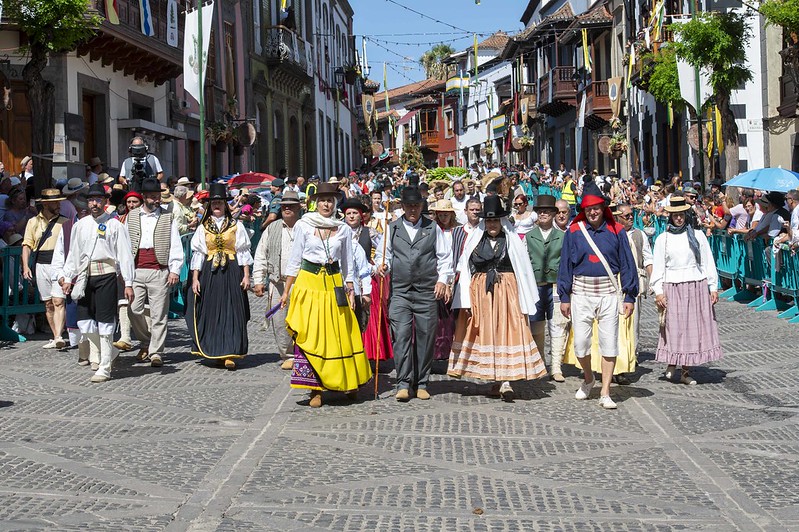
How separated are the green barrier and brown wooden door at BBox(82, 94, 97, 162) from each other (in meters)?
9.18

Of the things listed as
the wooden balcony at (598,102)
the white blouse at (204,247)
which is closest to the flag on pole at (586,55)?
the wooden balcony at (598,102)

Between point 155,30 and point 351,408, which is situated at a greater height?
point 155,30

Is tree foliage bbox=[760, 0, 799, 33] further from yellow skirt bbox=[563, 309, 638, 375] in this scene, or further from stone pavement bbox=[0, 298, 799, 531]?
yellow skirt bbox=[563, 309, 638, 375]

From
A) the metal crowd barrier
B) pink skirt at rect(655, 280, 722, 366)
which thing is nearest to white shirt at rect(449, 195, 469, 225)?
the metal crowd barrier

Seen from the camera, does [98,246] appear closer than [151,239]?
Yes

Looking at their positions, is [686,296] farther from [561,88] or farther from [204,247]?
[561,88]

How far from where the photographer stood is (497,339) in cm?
968

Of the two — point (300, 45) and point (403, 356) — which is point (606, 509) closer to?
point (403, 356)

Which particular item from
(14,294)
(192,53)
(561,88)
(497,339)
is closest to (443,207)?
(497,339)

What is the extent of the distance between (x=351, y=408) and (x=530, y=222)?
340 centimetres

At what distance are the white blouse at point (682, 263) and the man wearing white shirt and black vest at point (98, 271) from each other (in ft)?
16.3

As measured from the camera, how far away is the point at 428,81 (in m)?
103

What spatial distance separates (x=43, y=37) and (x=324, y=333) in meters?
7.87

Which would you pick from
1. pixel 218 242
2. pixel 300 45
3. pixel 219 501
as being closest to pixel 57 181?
pixel 218 242
